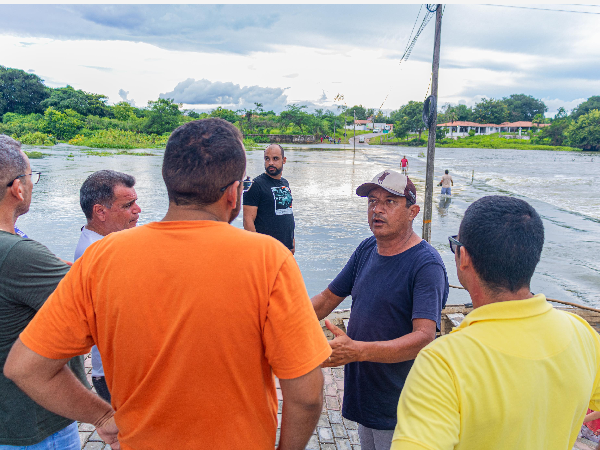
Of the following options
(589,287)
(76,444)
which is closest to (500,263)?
(76,444)

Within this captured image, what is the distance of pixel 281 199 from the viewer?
211 inches

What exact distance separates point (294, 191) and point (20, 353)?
66.1 feet

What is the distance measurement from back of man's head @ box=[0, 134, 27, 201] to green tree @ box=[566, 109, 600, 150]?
99078 mm

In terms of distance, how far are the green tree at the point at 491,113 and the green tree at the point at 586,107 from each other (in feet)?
54.3

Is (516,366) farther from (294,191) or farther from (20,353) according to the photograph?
(294,191)

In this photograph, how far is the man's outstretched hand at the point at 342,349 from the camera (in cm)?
189

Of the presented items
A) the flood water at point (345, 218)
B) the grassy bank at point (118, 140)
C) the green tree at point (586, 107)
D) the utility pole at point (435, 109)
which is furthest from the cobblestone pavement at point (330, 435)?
the green tree at point (586, 107)

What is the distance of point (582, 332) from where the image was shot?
129 cm

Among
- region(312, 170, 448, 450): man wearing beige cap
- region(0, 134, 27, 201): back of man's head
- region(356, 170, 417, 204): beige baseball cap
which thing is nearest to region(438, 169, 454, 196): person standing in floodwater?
region(356, 170, 417, 204): beige baseball cap

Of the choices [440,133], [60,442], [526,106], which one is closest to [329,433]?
[60,442]

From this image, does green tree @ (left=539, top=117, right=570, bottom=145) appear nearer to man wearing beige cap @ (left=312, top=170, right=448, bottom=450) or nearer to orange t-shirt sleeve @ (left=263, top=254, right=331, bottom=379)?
man wearing beige cap @ (left=312, top=170, right=448, bottom=450)

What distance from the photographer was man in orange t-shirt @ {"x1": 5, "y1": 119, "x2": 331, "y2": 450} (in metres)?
1.25

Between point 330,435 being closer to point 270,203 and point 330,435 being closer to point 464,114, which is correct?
point 270,203

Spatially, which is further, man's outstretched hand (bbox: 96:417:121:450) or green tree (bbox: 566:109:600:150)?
green tree (bbox: 566:109:600:150)
